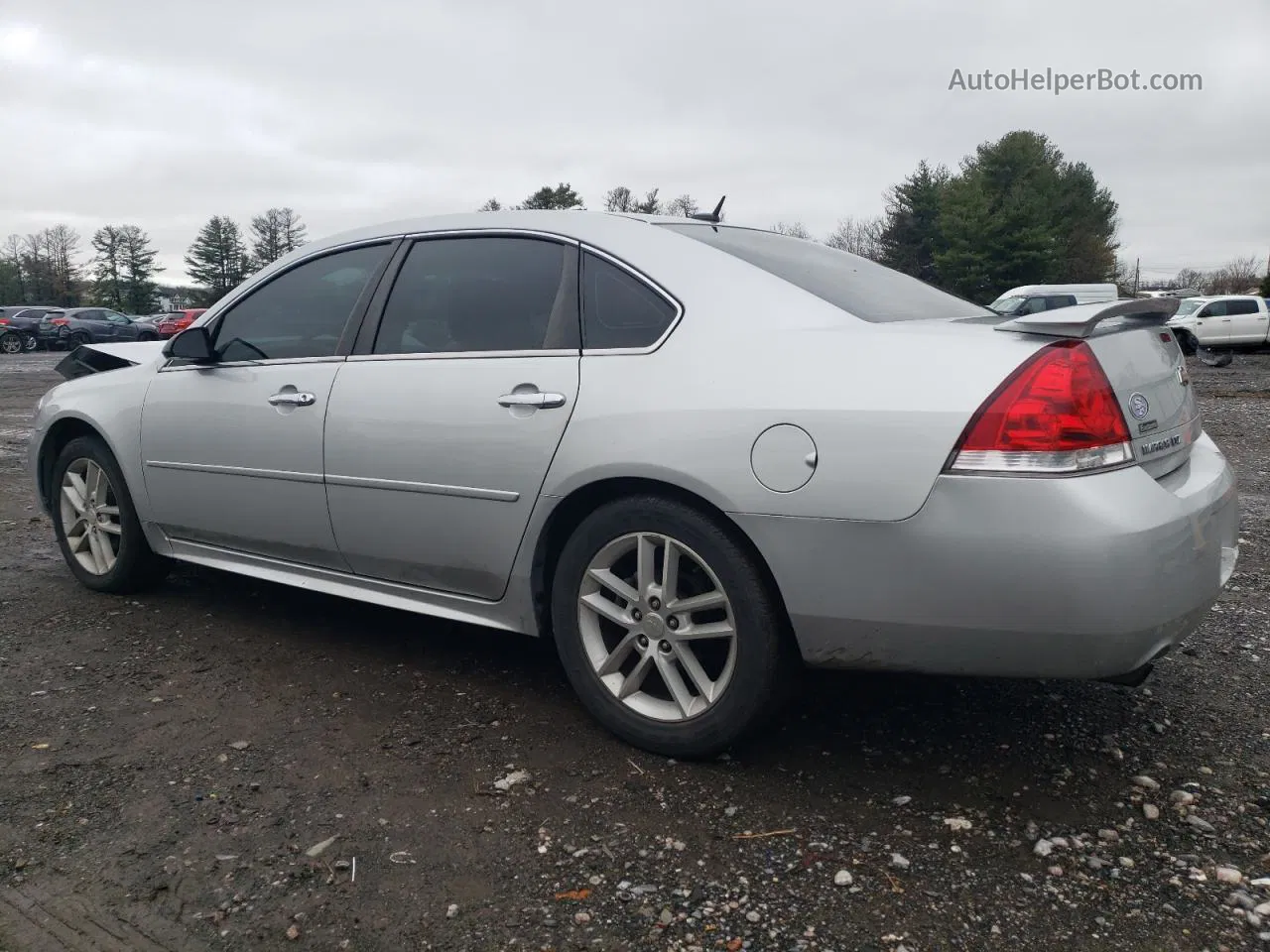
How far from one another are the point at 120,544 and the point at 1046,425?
376cm

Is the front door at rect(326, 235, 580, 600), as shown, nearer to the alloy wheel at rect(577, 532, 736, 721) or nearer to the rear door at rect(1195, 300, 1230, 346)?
the alloy wheel at rect(577, 532, 736, 721)

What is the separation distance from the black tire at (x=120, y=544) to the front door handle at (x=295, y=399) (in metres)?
1.11

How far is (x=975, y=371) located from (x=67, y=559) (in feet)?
13.4

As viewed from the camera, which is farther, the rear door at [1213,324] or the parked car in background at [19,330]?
the parked car in background at [19,330]

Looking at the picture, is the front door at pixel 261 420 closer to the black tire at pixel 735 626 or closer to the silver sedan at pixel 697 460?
the silver sedan at pixel 697 460

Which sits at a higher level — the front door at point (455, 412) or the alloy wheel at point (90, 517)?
the front door at point (455, 412)

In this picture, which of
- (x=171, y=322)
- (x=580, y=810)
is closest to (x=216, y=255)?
(x=171, y=322)

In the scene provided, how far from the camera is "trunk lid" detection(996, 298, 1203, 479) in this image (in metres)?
2.45

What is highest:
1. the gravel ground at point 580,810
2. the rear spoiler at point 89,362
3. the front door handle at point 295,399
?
the rear spoiler at point 89,362

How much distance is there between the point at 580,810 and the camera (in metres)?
2.61

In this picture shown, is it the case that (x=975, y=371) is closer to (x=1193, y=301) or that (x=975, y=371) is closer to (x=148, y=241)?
(x=1193, y=301)

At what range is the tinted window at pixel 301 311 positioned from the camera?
3709 mm

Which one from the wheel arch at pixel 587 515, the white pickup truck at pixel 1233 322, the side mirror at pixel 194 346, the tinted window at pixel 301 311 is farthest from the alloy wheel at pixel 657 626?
the white pickup truck at pixel 1233 322

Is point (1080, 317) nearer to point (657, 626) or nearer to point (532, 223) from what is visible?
point (657, 626)
